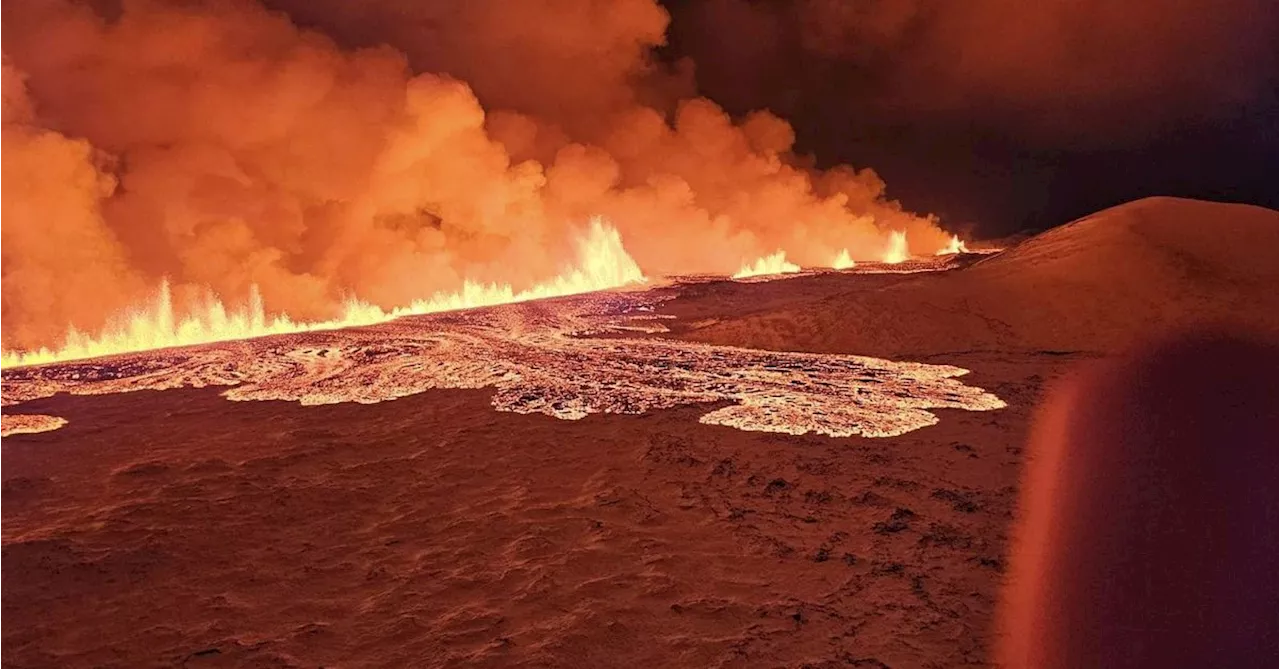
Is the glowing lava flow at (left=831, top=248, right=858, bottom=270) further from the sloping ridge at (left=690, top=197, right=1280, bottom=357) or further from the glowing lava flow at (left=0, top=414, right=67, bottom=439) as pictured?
the glowing lava flow at (left=0, top=414, right=67, bottom=439)

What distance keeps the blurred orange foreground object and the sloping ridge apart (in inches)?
177

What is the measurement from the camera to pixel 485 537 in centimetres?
434

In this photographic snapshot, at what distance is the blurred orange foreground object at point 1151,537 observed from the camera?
311 cm

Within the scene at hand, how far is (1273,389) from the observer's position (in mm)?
6988

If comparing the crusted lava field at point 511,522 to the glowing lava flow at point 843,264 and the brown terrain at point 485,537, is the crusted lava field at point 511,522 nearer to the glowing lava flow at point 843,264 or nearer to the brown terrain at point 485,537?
the brown terrain at point 485,537

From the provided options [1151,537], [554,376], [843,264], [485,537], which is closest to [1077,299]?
[554,376]

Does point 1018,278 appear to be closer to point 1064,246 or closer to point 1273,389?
point 1064,246

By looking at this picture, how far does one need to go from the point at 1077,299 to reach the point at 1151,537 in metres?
9.41

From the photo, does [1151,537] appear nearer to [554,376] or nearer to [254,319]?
[554,376]

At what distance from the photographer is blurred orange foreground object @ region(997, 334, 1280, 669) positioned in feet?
10.2

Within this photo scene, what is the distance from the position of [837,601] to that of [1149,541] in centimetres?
177

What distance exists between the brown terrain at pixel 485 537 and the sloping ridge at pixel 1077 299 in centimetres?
354

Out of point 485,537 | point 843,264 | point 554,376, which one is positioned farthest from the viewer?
point 843,264

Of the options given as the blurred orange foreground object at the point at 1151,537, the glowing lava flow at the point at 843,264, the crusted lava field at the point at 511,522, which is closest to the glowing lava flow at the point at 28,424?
the crusted lava field at the point at 511,522
